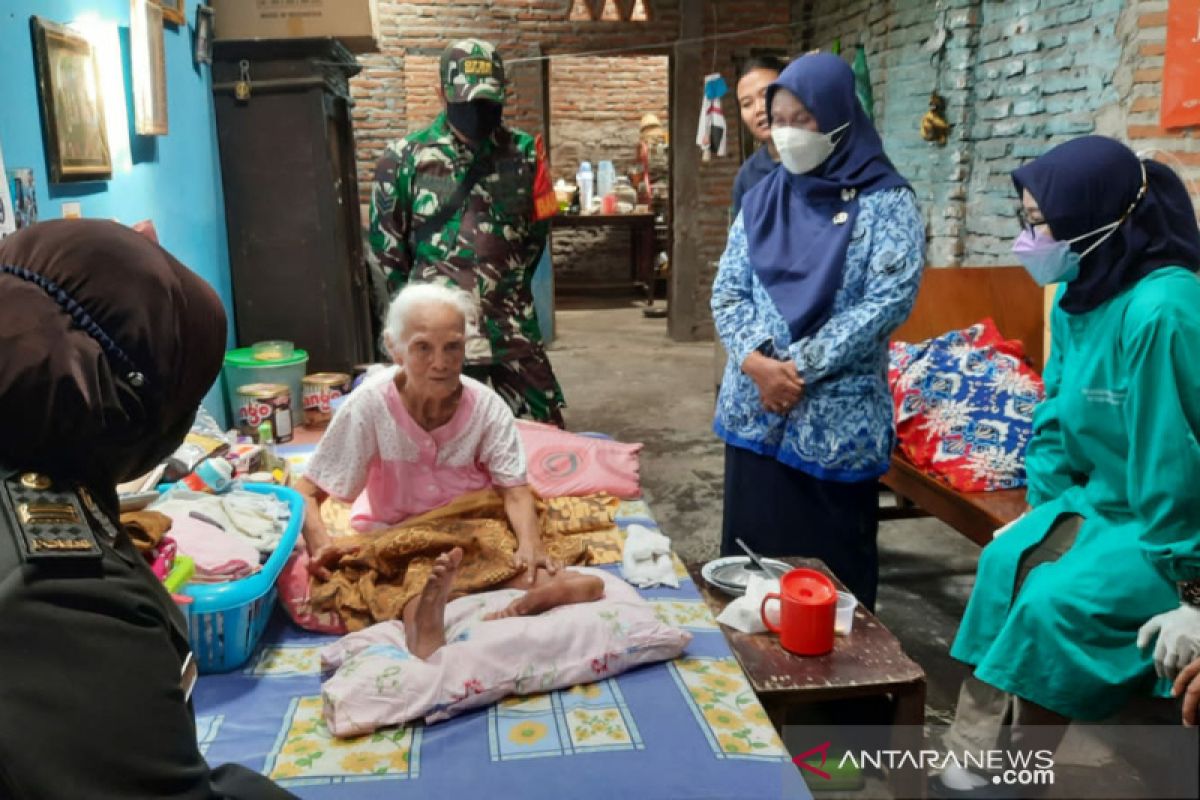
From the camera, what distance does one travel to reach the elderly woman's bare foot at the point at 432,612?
1.93 m

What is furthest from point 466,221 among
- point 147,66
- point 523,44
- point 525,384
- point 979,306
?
point 523,44

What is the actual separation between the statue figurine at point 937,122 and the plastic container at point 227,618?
14.6 ft

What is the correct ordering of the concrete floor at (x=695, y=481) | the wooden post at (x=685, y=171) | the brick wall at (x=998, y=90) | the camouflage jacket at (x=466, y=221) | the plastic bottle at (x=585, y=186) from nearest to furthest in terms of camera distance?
the concrete floor at (x=695, y=481), the camouflage jacket at (x=466, y=221), the brick wall at (x=998, y=90), the wooden post at (x=685, y=171), the plastic bottle at (x=585, y=186)

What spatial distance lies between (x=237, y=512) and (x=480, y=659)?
803 mm

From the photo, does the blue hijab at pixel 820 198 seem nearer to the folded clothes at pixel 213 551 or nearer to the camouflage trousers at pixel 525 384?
the camouflage trousers at pixel 525 384

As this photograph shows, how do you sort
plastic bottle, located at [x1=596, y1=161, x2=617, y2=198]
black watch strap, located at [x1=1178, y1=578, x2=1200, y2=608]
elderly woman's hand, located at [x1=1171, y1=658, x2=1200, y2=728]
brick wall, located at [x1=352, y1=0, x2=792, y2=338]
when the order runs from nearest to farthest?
elderly woman's hand, located at [x1=1171, y1=658, x2=1200, y2=728] → black watch strap, located at [x1=1178, y1=578, x2=1200, y2=608] → brick wall, located at [x1=352, y1=0, x2=792, y2=338] → plastic bottle, located at [x1=596, y1=161, x2=617, y2=198]

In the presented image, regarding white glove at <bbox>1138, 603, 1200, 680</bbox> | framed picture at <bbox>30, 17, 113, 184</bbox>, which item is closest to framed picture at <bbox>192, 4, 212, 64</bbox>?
framed picture at <bbox>30, 17, 113, 184</bbox>

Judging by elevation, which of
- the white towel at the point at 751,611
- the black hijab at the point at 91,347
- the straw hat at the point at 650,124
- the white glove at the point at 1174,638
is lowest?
the white towel at the point at 751,611

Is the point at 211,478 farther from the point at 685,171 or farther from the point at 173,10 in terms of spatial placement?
the point at 685,171

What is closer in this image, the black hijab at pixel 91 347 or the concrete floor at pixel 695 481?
the black hijab at pixel 91 347

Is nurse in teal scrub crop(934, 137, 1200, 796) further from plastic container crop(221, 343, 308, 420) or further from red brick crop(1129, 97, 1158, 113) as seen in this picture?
plastic container crop(221, 343, 308, 420)

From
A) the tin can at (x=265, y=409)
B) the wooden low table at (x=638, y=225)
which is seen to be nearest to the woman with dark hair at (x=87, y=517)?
the tin can at (x=265, y=409)

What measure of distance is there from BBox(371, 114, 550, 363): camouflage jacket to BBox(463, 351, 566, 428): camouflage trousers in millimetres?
55

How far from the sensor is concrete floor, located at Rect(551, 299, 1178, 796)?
291 cm
